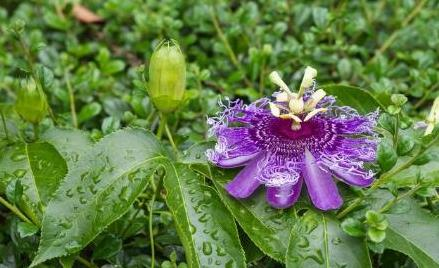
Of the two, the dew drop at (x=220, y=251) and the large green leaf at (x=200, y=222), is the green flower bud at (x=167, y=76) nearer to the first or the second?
the large green leaf at (x=200, y=222)

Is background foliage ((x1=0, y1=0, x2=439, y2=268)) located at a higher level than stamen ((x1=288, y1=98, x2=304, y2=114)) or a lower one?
lower

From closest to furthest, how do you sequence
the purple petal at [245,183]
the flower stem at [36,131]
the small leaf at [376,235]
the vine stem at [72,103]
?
the small leaf at [376,235] < the purple petal at [245,183] < the flower stem at [36,131] < the vine stem at [72,103]

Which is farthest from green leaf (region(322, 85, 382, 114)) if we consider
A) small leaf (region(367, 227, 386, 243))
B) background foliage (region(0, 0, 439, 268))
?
small leaf (region(367, 227, 386, 243))

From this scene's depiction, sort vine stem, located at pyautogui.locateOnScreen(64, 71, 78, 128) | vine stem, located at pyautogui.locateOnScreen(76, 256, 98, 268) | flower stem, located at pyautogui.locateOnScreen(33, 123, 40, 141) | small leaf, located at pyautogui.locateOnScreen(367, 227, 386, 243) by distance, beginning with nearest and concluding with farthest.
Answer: small leaf, located at pyautogui.locateOnScreen(367, 227, 386, 243) < vine stem, located at pyautogui.locateOnScreen(76, 256, 98, 268) < flower stem, located at pyautogui.locateOnScreen(33, 123, 40, 141) < vine stem, located at pyautogui.locateOnScreen(64, 71, 78, 128)

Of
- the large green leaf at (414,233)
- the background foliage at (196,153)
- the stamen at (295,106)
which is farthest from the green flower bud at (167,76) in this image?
the large green leaf at (414,233)

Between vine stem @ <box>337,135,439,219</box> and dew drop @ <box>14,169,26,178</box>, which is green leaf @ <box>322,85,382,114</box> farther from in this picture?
dew drop @ <box>14,169,26,178</box>

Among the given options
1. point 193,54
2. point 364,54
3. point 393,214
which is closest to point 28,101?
point 393,214

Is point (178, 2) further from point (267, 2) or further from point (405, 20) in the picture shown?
point (405, 20)
